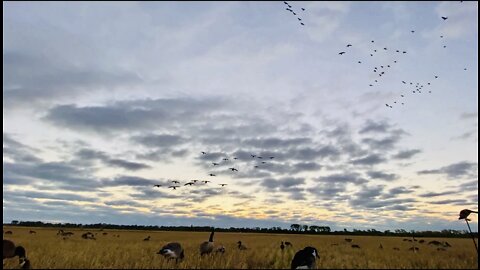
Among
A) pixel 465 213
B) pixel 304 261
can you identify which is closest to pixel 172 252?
pixel 304 261

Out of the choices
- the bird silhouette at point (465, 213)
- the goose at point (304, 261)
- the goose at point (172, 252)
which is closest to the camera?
the bird silhouette at point (465, 213)

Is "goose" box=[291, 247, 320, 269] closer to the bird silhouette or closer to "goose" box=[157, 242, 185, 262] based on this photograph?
the bird silhouette

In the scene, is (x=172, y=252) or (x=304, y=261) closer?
(x=304, y=261)

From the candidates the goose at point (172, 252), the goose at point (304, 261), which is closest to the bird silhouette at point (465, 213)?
the goose at point (304, 261)

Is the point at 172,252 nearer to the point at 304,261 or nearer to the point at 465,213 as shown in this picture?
the point at 304,261

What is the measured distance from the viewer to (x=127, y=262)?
16688 millimetres

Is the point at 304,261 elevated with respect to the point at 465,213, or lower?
lower

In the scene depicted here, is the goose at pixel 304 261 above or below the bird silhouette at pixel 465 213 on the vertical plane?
below

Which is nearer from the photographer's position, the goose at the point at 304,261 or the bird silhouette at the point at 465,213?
the bird silhouette at the point at 465,213

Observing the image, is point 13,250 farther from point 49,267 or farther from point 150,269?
point 150,269

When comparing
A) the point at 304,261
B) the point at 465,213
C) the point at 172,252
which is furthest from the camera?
the point at 172,252

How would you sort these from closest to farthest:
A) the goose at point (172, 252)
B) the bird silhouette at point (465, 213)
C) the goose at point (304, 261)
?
the bird silhouette at point (465, 213) < the goose at point (304, 261) < the goose at point (172, 252)

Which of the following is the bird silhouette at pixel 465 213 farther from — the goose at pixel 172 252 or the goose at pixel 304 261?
the goose at pixel 172 252

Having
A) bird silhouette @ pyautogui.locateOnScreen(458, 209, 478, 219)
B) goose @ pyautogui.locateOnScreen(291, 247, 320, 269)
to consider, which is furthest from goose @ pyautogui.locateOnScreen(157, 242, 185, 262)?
bird silhouette @ pyautogui.locateOnScreen(458, 209, 478, 219)
